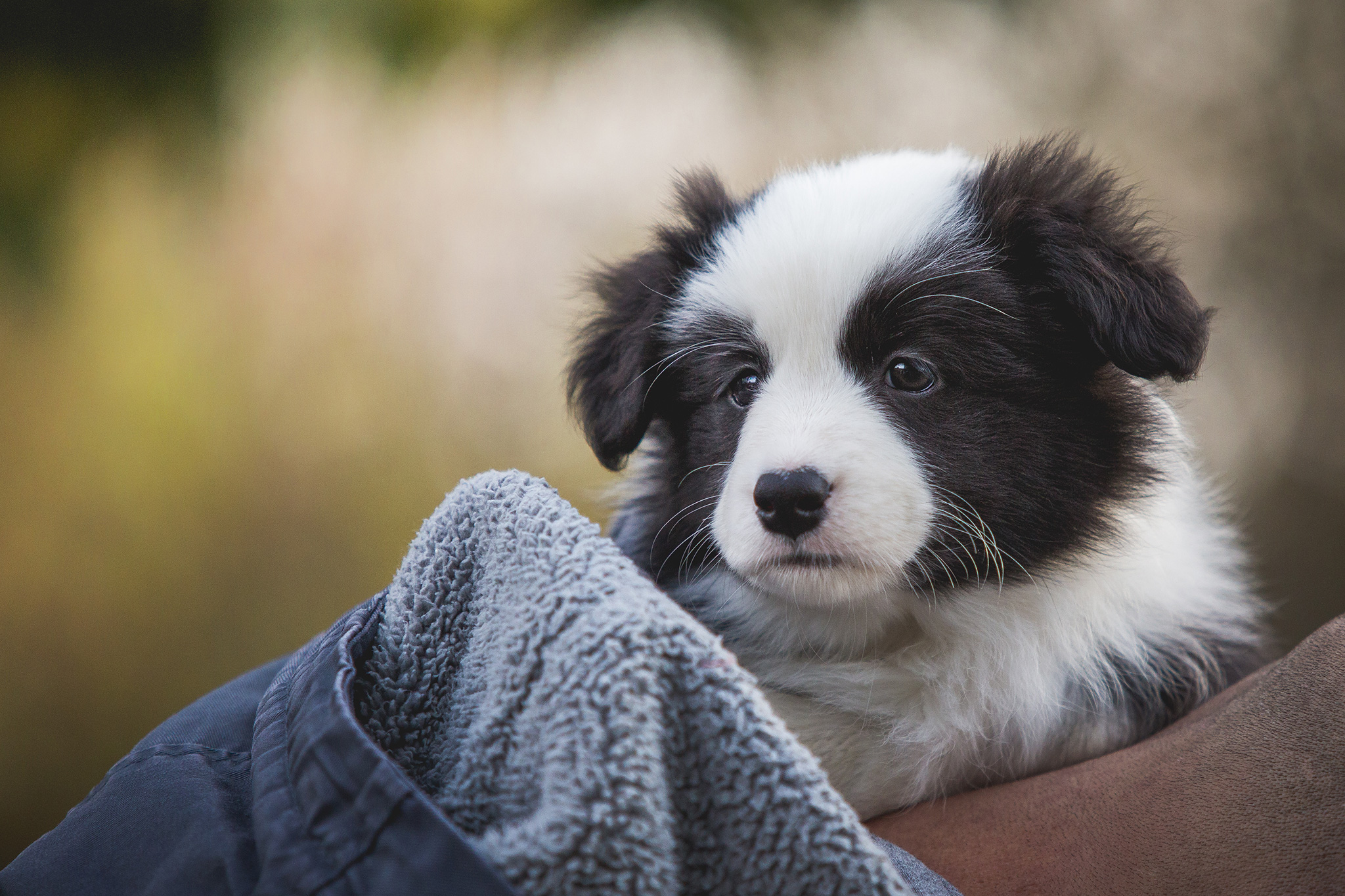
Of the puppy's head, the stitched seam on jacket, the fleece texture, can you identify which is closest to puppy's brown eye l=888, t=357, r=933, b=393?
the puppy's head

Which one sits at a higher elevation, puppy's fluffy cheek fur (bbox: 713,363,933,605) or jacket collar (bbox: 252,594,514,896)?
puppy's fluffy cheek fur (bbox: 713,363,933,605)

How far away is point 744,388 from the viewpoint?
1.26m

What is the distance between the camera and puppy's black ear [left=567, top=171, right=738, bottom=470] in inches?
52.7

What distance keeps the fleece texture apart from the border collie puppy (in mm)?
339

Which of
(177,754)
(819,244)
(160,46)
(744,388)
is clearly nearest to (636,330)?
(744,388)

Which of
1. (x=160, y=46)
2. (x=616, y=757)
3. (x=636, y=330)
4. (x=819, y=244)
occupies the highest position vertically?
(x=160, y=46)

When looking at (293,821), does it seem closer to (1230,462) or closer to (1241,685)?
(1241,685)

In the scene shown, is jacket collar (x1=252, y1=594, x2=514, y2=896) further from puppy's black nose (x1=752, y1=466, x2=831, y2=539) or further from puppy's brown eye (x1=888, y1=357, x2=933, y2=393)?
puppy's brown eye (x1=888, y1=357, x2=933, y2=393)

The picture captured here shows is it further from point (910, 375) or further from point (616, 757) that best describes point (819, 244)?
point (616, 757)

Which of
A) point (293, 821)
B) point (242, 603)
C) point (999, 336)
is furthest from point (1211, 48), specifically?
point (242, 603)

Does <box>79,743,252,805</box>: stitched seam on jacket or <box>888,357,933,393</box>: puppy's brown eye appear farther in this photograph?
<box>888,357,933,393</box>: puppy's brown eye

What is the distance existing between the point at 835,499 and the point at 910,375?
0.20 m

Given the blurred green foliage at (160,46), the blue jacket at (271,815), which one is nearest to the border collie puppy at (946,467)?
the blue jacket at (271,815)

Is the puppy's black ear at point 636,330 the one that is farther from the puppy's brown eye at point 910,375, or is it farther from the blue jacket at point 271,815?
the blue jacket at point 271,815
